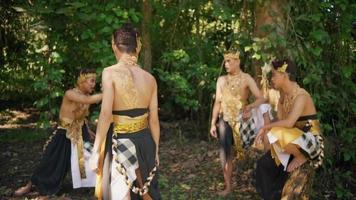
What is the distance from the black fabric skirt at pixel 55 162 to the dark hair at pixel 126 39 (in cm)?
227

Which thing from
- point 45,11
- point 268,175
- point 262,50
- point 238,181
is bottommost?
point 238,181

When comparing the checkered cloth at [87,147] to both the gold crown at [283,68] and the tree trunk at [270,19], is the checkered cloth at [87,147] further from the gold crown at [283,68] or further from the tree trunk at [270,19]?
the gold crown at [283,68]

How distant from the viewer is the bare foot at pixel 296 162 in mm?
4828

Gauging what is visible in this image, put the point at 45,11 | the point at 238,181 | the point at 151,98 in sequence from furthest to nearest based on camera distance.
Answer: the point at 238,181 → the point at 45,11 → the point at 151,98

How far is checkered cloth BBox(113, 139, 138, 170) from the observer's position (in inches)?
153

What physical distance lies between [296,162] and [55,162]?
110 inches

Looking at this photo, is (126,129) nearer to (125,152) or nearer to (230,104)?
(125,152)

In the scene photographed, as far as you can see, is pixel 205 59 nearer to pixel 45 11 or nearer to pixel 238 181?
pixel 238 181

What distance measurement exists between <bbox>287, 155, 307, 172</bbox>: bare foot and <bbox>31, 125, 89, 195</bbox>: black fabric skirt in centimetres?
238

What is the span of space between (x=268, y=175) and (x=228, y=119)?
1.03 m

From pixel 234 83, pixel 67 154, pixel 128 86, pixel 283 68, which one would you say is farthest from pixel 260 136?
pixel 67 154

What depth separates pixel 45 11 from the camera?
5.65 metres

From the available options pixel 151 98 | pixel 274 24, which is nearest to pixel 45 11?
pixel 151 98

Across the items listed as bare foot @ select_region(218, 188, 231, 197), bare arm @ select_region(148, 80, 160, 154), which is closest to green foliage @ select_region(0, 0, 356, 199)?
bare foot @ select_region(218, 188, 231, 197)
